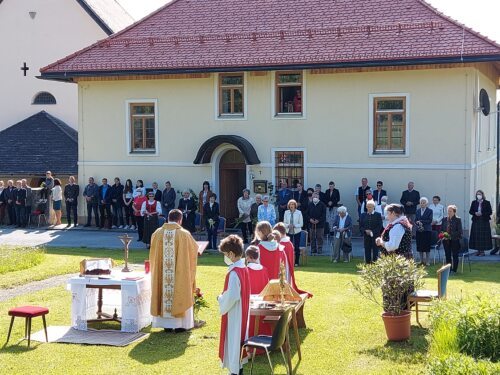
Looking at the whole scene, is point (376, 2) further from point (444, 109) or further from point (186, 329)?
point (186, 329)

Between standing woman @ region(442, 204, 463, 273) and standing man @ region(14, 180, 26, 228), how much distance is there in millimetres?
15430

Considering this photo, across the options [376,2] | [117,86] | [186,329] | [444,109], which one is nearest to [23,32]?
[117,86]

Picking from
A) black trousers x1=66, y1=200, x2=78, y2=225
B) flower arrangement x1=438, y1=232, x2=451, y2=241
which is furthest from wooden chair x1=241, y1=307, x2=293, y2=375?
black trousers x1=66, y1=200, x2=78, y2=225

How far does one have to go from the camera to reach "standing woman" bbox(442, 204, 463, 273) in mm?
19016

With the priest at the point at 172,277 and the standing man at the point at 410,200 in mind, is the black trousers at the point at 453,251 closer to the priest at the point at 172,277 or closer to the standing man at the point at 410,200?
the standing man at the point at 410,200

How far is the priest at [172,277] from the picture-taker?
42.7 ft

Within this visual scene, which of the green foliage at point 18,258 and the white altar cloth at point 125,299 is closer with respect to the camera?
the white altar cloth at point 125,299

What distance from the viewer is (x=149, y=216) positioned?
23359mm

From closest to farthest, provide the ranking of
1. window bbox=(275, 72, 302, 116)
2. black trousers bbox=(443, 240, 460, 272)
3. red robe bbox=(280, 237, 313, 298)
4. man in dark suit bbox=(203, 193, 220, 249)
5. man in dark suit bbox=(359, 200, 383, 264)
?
red robe bbox=(280, 237, 313, 298) < black trousers bbox=(443, 240, 460, 272) < man in dark suit bbox=(359, 200, 383, 264) < man in dark suit bbox=(203, 193, 220, 249) < window bbox=(275, 72, 302, 116)

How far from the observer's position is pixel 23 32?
123ft

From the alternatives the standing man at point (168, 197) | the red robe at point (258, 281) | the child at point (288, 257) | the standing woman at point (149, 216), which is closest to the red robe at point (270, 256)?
the child at point (288, 257)

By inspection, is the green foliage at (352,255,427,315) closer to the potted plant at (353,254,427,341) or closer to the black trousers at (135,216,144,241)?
the potted plant at (353,254,427,341)

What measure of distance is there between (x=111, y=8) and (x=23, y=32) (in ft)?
17.2

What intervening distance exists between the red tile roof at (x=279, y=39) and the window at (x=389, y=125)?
1567 millimetres
